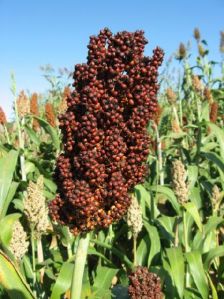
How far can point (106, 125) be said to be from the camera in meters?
1.88

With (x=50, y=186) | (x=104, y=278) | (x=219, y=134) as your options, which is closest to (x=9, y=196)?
(x=50, y=186)

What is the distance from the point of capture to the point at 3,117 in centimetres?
550

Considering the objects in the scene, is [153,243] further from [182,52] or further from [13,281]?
[182,52]

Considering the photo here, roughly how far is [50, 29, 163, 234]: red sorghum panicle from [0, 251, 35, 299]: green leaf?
42 centimetres

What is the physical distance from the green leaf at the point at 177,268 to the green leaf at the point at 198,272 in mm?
71

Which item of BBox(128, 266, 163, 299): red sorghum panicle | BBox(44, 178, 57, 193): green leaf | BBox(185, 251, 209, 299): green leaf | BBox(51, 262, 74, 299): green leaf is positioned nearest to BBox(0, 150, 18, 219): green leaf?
BBox(44, 178, 57, 193): green leaf

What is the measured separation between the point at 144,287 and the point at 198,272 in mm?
1245

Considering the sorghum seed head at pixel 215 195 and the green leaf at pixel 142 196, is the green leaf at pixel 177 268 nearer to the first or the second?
the sorghum seed head at pixel 215 195

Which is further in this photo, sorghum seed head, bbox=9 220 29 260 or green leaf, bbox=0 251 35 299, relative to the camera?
sorghum seed head, bbox=9 220 29 260

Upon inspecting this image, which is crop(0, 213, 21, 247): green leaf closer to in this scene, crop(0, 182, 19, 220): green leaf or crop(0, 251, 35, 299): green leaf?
crop(0, 182, 19, 220): green leaf

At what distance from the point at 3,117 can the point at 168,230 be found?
9.04 ft

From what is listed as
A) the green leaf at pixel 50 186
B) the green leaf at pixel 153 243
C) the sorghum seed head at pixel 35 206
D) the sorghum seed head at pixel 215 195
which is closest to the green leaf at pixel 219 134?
the sorghum seed head at pixel 215 195

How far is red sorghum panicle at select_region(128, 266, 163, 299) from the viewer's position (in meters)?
1.97

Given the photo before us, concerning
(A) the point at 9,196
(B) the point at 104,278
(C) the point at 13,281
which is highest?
(A) the point at 9,196
